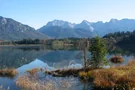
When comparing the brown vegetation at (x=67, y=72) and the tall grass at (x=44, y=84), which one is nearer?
the tall grass at (x=44, y=84)

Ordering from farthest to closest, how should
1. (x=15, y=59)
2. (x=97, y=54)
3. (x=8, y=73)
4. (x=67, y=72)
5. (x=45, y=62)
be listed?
(x=15, y=59) → (x=45, y=62) → (x=8, y=73) → (x=97, y=54) → (x=67, y=72)

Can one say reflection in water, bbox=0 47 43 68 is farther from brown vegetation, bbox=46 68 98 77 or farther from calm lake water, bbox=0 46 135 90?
brown vegetation, bbox=46 68 98 77

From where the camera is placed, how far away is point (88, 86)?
2081cm

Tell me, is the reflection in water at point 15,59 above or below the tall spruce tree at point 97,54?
below

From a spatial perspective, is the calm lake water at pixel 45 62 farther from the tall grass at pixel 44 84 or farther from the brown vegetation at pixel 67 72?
the brown vegetation at pixel 67 72

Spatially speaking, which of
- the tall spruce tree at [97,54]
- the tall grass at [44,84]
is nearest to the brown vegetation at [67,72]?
the tall spruce tree at [97,54]

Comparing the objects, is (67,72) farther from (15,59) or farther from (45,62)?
(15,59)

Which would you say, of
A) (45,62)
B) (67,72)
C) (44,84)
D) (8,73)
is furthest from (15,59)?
(44,84)

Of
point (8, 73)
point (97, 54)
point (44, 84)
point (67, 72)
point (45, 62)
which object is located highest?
point (97, 54)

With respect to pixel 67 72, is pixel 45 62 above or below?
below

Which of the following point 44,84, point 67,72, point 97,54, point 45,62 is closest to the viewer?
point 44,84

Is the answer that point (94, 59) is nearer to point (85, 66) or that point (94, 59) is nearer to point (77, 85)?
point (85, 66)

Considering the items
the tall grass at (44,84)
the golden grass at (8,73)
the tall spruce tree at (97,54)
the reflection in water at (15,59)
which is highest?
the tall spruce tree at (97,54)

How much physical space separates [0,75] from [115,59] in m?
23.6
